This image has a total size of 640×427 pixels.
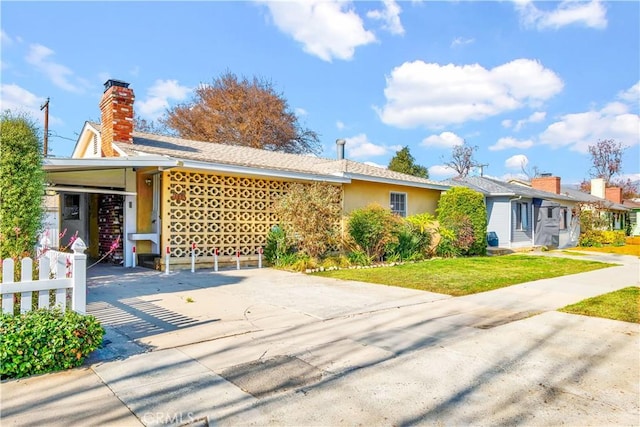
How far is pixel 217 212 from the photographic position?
11.4m

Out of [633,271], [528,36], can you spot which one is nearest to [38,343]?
[633,271]

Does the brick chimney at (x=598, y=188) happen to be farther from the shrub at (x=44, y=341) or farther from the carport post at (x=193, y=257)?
the shrub at (x=44, y=341)

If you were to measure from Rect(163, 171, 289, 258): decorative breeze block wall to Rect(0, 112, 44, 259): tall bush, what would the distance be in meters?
5.22

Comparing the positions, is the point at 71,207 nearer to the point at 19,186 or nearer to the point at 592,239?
the point at 19,186

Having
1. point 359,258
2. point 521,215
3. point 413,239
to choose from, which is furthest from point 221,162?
point 521,215

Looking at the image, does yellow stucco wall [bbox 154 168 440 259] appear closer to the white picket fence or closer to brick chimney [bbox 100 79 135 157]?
brick chimney [bbox 100 79 135 157]

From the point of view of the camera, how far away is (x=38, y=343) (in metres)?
3.42

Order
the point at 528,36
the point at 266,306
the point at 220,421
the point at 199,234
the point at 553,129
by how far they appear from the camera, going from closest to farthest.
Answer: the point at 220,421 < the point at 266,306 < the point at 199,234 < the point at 528,36 < the point at 553,129

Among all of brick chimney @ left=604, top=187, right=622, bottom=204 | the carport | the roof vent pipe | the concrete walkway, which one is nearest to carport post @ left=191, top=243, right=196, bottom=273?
the carport

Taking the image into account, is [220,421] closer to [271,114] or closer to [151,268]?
[151,268]

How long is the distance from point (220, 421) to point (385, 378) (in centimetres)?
151

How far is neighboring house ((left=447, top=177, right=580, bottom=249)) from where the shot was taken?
1969cm

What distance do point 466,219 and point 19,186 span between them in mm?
14494

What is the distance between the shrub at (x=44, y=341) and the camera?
3.30 metres
